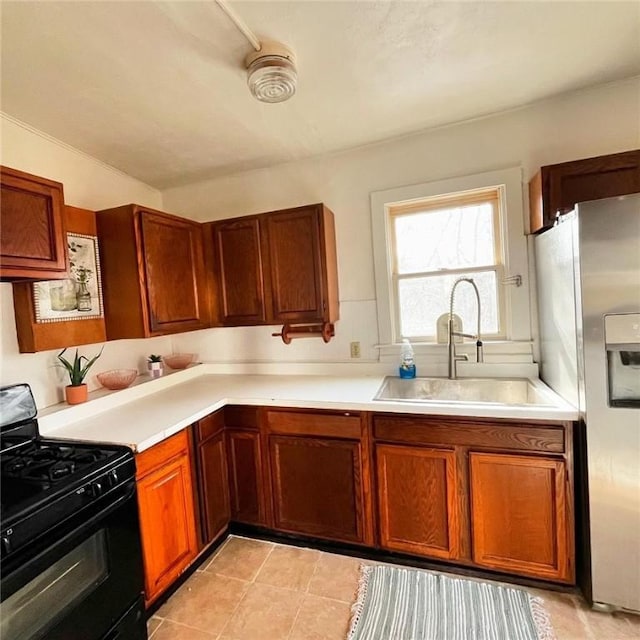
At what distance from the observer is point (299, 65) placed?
1.57 m

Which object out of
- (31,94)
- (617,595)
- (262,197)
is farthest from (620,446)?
(31,94)

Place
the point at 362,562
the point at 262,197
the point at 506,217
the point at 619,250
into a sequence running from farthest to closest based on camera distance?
the point at 262,197 < the point at 506,217 < the point at 362,562 < the point at 619,250

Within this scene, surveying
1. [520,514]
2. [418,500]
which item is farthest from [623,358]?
[418,500]

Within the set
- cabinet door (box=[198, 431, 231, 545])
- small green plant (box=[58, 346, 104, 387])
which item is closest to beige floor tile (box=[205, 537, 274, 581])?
cabinet door (box=[198, 431, 231, 545])

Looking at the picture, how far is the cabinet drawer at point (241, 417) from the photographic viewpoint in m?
2.12

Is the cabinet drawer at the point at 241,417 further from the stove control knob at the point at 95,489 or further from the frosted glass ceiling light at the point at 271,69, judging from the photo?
the frosted glass ceiling light at the point at 271,69

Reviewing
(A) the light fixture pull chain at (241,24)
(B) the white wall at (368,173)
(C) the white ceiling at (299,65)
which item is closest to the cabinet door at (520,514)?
(B) the white wall at (368,173)

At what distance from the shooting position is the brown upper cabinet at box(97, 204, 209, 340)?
2.04 m

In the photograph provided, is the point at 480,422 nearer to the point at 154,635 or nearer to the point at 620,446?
the point at 620,446

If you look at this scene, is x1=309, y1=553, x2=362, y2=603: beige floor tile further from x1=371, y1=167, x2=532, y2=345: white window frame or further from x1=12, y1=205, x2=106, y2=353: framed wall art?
x1=12, y1=205, x2=106, y2=353: framed wall art

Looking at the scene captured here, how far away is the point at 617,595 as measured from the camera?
1.51 meters

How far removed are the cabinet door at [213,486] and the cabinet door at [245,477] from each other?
42 millimetres

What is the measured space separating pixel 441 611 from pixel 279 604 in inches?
28.9

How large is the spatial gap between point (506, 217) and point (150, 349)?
2544 millimetres
